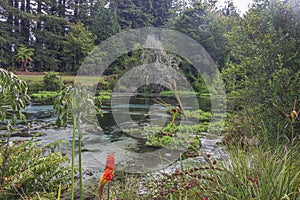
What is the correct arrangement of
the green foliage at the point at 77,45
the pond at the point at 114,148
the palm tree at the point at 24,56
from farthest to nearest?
the green foliage at the point at 77,45
the palm tree at the point at 24,56
the pond at the point at 114,148

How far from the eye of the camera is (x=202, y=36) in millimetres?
19734

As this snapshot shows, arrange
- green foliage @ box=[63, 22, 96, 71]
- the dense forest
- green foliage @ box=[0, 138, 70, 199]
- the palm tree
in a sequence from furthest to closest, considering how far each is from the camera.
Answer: green foliage @ box=[63, 22, 96, 71]
the palm tree
the dense forest
green foliage @ box=[0, 138, 70, 199]

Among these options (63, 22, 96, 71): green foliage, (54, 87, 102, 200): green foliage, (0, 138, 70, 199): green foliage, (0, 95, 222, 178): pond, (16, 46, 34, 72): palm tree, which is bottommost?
(0, 95, 222, 178): pond

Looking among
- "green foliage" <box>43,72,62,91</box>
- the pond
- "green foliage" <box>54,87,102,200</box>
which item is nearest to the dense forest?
the pond

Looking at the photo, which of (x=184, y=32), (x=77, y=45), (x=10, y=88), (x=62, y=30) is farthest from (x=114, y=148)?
(x=62, y=30)

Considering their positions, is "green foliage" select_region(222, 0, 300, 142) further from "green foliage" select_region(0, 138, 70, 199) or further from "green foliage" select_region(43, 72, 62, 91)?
"green foliage" select_region(43, 72, 62, 91)

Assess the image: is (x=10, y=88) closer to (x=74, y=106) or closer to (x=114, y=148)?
(x=74, y=106)

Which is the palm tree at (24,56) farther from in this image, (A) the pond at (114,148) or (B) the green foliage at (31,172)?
(B) the green foliage at (31,172)

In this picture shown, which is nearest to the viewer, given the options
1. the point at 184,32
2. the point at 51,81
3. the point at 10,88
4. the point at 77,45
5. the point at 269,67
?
the point at 10,88

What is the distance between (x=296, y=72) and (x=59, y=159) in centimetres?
284

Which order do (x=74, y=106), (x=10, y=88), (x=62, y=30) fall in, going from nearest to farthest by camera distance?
1. (x=74, y=106)
2. (x=10, y=88)
3. (x=62, y=30)

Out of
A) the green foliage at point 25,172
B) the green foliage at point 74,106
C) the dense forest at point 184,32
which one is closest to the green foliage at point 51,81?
the dense forest at point 184,32

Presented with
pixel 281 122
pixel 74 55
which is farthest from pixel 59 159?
pixel 74 55

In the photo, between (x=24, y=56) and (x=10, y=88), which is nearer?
(x=10, y=88)
